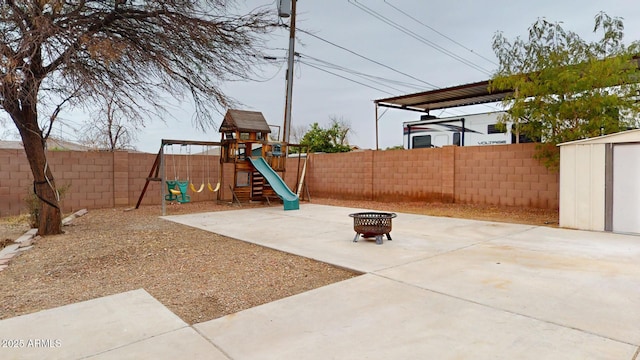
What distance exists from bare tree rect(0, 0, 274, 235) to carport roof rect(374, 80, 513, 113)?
9879mm

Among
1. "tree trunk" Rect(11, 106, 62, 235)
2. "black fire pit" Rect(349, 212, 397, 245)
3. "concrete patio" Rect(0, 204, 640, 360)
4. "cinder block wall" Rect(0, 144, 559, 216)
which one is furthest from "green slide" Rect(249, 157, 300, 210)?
"concrete patio" Rect(0, 204, 640, 360)

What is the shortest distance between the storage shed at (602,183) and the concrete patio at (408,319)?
1.89m

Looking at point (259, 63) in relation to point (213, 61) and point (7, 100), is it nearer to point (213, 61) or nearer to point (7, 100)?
point (213, 61)

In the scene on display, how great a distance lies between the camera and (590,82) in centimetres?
724

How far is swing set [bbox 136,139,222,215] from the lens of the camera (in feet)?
32.1

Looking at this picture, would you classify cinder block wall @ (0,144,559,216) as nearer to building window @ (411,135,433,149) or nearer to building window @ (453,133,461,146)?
building window @ (453,133,461,146)

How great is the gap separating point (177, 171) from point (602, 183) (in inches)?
431

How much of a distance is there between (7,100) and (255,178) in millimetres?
7558

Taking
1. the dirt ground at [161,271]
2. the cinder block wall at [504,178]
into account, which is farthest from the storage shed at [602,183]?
the dirt ground at [161,271]

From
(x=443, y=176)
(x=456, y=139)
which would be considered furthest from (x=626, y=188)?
(x=456, y=139)

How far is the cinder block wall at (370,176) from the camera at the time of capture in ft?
30.1

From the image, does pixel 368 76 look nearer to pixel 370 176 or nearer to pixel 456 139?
pixel 456 139

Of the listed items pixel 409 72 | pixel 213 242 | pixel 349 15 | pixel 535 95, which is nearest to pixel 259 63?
pixel 213 242

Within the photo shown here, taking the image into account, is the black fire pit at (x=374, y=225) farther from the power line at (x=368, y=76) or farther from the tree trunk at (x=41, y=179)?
the power line at (x=368, y=76)
